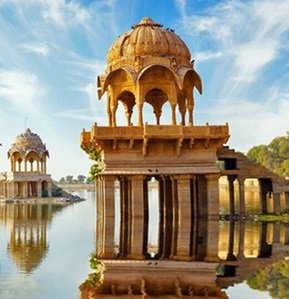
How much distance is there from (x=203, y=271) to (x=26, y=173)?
149 feet

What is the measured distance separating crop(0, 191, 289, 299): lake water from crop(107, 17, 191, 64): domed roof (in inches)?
300

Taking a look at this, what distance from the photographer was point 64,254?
49.7ft

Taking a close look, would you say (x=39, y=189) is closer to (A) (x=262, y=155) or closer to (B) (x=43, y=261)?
(A) (x=262, y=155)

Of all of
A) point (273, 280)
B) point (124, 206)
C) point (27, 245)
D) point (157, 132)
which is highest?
point (157, 132)

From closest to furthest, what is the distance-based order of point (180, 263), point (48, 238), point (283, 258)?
point (180, 263) → point (283, 258) → point (48, 238)

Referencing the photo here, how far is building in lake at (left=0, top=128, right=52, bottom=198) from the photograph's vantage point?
55.1 meters

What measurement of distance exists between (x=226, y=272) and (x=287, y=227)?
1048 cm

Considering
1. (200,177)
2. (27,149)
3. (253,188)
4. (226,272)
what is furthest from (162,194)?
(253,188)

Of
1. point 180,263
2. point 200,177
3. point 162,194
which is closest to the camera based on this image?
point 180,263

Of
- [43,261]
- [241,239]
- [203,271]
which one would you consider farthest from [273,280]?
[241,239]

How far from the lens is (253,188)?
78.6 metres

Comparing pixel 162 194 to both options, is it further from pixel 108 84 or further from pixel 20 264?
pixel 20 264

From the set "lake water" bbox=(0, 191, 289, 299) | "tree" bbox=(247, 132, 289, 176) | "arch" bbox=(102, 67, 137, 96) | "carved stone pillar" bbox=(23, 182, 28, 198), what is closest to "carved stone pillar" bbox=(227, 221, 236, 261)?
"lake water" bbox=(0, 191, 289, 299)

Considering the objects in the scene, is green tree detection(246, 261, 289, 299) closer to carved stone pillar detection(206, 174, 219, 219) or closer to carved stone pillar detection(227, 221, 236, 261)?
carved stone pillar detection(227, 221, 236, 261)
